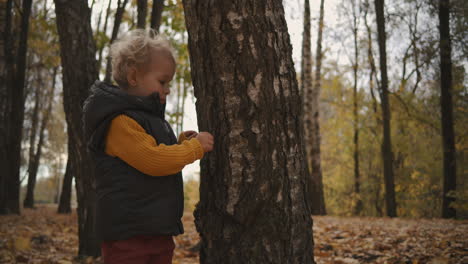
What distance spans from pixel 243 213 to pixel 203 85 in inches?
30.8

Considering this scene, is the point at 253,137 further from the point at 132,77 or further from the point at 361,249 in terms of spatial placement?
the point at 361,249

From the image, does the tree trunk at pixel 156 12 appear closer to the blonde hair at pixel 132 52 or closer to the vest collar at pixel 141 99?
the blonde hair at pixel 132 52

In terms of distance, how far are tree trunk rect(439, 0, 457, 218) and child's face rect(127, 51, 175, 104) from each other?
29.5 ft

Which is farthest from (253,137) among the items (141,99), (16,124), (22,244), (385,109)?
(385,109)

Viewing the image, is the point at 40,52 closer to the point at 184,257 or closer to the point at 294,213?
the point at 184,257

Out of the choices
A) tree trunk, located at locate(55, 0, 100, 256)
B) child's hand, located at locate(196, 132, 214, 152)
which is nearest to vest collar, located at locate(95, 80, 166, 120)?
child's hand, located at locate(196, 132, 214, 152)

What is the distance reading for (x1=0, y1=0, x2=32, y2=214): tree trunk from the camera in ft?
34.4

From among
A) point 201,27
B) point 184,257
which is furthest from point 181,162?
point 184,257

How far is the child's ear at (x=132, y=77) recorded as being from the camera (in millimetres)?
2168

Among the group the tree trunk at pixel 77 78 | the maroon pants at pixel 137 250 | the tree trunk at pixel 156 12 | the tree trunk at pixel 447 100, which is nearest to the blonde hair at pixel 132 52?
the maroon pants at pixel 137 250

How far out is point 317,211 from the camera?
485 inches

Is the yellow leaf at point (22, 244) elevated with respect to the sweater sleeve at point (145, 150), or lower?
lower

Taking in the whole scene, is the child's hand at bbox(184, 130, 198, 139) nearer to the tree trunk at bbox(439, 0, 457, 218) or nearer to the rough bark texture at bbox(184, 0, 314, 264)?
the rough bark texture at bbox(184, 0, 314, 264)

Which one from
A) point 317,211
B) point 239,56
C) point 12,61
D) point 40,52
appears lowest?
point 317,211
